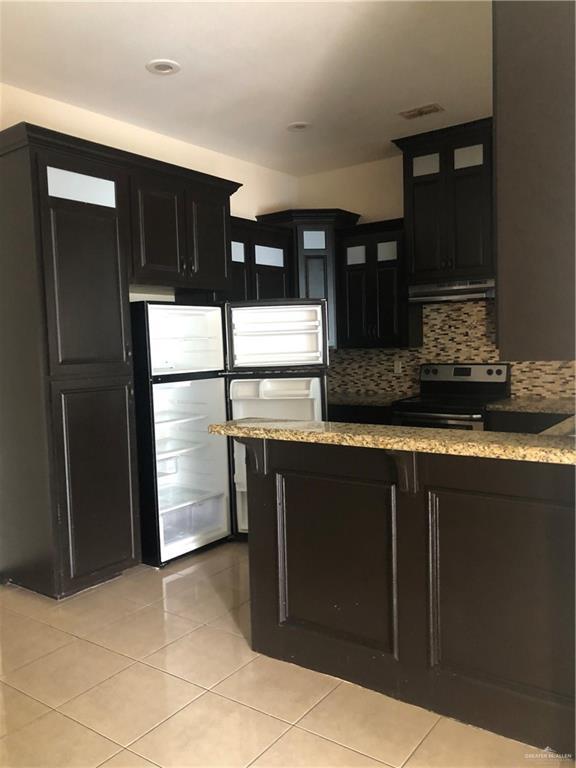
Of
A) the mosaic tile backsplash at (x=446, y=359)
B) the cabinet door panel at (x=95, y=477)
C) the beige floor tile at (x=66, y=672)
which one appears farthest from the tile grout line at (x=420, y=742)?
the mosaic tile backsplash at (x=446, y=359)

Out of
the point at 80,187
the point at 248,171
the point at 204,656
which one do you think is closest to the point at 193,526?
the point at 204,656

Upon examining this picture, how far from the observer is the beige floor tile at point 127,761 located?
2029 millimetres

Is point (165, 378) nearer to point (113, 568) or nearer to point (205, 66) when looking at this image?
point (113, 568)

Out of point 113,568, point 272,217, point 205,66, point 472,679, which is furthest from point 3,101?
point 472,679

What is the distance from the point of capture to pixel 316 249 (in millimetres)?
5168

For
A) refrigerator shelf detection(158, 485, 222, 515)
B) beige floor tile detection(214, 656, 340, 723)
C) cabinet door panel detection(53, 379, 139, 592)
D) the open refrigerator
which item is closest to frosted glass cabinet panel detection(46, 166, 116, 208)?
the open refrigerator

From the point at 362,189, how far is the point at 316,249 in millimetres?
738

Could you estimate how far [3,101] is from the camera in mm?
3547

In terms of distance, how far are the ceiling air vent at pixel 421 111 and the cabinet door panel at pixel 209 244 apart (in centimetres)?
133

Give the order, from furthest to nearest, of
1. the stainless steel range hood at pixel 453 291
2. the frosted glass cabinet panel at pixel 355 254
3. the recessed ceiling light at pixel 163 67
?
the frosted glass cabinet panel at pixel 355 254 < the stainless steel range hood at pixel 453 291 < the recessed ceiling light at pixel 163 67

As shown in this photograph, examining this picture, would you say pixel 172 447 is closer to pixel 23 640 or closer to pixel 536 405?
pixel 23 640

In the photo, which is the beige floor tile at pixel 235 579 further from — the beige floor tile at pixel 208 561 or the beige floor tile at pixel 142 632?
the beige floor tile at pixel 142 632

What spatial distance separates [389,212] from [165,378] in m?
2.55

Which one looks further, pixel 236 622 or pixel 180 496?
pixel 180 496
